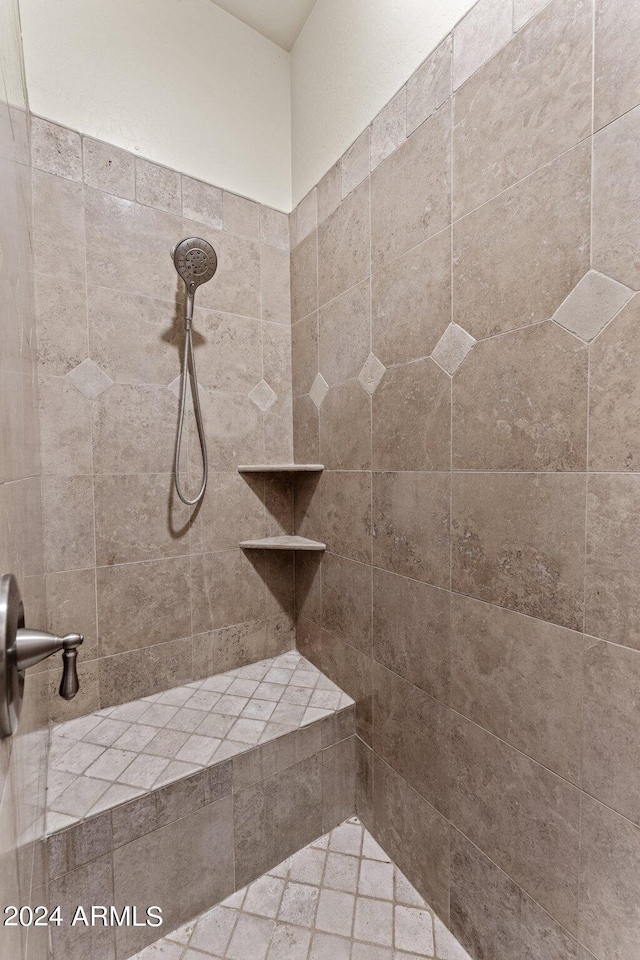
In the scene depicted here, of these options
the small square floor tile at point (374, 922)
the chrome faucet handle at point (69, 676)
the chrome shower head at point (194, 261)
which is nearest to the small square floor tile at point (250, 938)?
the small square floor tile at point (374, 922)

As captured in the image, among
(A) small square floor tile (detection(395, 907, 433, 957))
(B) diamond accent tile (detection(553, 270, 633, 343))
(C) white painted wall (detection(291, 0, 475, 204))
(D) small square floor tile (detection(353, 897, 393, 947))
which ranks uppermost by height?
(C) white painted wall (detection(291, 0, 475, 204))

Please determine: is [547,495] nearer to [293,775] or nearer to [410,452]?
[410,452]

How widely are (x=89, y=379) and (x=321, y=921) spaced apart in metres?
1.56

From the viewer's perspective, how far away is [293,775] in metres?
1.10

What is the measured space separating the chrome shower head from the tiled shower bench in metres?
1.32

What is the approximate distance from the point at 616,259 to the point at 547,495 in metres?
0.39

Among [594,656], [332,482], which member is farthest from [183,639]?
[594,656]

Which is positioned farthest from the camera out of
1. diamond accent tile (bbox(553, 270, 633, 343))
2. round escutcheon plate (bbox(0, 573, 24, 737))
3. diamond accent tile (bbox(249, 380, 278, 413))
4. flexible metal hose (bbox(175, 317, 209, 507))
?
diamond accent tile (bbox(249, 380, 278, 413))

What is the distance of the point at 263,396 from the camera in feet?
4.86

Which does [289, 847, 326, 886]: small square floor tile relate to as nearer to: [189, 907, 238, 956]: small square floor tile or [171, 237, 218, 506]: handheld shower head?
[189, 907, 238, 956]: small square floor tile

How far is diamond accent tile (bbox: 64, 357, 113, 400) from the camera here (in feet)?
3.78

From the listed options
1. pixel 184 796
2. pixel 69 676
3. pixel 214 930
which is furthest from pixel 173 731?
pixel 69 676

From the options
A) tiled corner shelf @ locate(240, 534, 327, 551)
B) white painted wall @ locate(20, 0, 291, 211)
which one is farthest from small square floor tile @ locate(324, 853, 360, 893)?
white painted wall @ locate(20, 0, 291, 211)

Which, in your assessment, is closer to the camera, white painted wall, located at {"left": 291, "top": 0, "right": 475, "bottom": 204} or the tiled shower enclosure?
the tiled shower enclosure
